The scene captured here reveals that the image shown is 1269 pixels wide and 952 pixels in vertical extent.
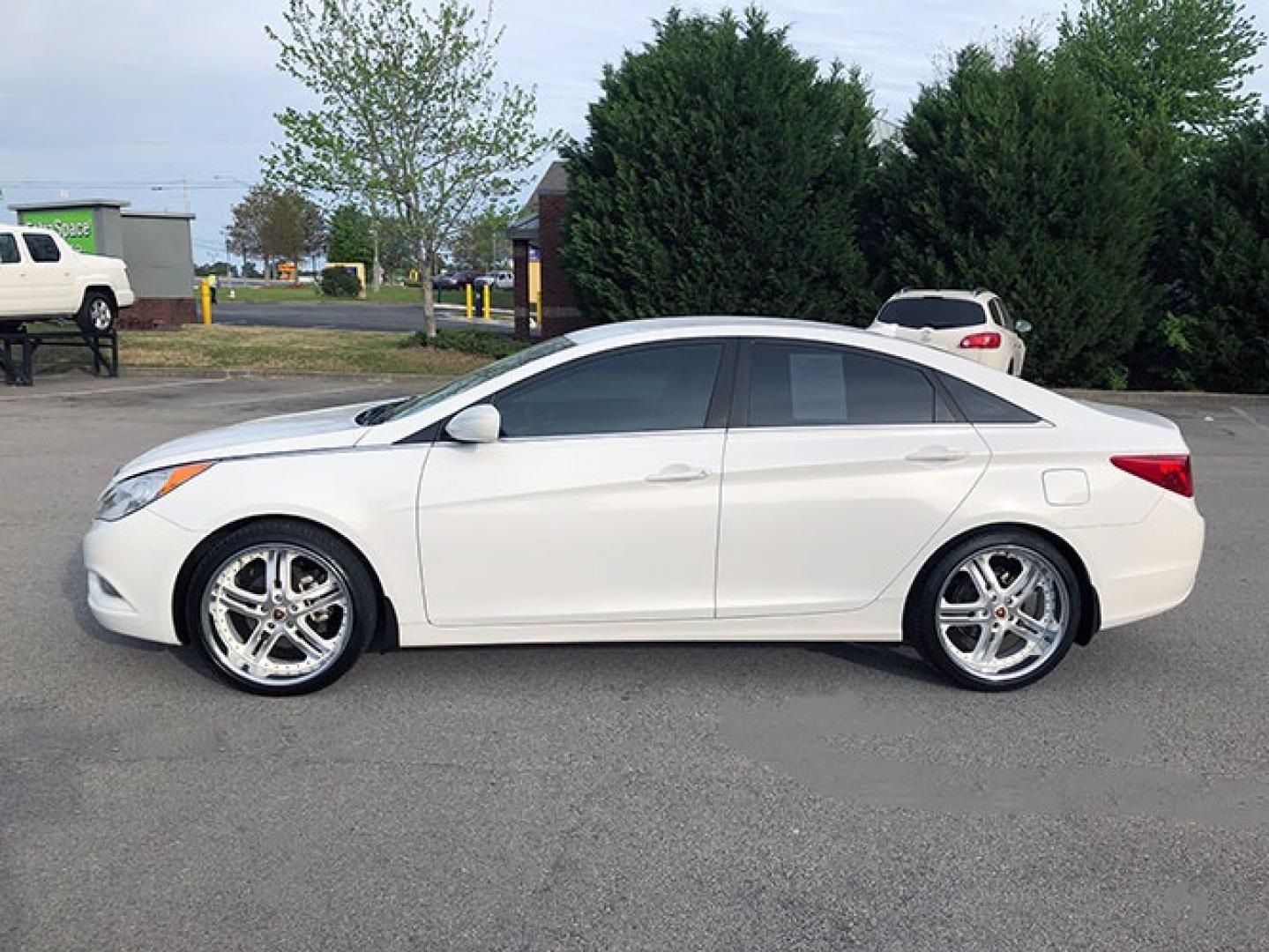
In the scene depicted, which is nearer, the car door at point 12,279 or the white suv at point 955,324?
the white suv at point 955,324

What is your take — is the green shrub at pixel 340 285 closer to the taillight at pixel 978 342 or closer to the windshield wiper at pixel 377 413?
the taillight at pixel 978 342

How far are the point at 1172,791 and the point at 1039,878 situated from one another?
878 millimetres

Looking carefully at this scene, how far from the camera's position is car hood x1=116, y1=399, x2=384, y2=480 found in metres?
4.72

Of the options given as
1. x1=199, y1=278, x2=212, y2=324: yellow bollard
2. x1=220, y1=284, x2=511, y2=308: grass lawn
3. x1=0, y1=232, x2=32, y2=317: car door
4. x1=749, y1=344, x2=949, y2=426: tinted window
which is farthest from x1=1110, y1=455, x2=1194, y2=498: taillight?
x1=220, y1=284, x2=511, y2=308: grass lawn

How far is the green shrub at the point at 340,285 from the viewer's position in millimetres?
56812

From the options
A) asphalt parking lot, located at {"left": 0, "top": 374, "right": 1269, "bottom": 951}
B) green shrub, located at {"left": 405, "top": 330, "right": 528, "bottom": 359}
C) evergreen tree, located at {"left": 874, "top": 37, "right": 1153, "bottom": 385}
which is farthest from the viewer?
green shrub, located at {"left": 405, "top": 330, "right": 528, "bottom": 359}

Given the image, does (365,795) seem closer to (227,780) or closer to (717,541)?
(227,780)

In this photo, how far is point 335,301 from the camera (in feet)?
172

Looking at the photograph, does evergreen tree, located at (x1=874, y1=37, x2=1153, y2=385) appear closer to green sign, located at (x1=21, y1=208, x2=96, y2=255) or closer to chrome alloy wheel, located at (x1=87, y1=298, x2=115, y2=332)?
chrome alloy wheel, located at (x1=87, y1=298, x2=115, y2=332)

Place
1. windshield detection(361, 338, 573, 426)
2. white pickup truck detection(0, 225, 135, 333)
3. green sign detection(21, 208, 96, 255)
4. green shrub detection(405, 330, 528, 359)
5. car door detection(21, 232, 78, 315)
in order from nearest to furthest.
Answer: windshield detection(361, 338, 573, 426)
white pickup truck detection(0, 225, 135, 333)
car door detection(21, 232, 78, 315)
green shrub detection(405, 330, 528, 359)
green sign detection(21, 208, 96, 255)

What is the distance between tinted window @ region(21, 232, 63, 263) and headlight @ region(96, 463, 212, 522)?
16041 mm

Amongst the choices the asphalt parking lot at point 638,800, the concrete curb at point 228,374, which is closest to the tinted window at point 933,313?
the concrete curb at point 228,374

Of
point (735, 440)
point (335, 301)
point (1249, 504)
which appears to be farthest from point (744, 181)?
point (335, 301)

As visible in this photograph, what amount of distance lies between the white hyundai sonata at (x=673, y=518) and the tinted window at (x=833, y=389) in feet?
0.04
